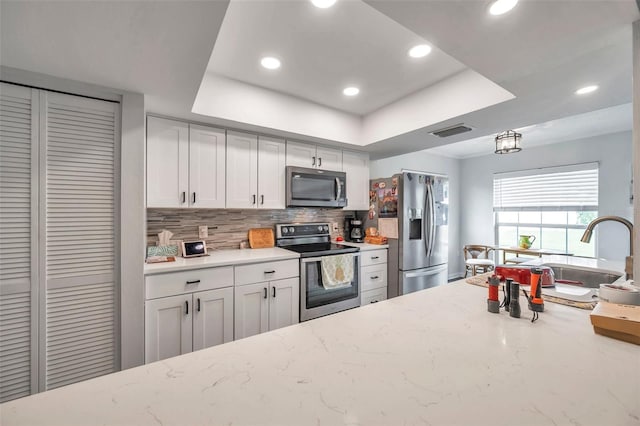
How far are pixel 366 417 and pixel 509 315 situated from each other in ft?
2.90

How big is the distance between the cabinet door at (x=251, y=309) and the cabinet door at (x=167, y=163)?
3.17ft

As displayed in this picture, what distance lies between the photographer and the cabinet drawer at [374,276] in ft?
9.97

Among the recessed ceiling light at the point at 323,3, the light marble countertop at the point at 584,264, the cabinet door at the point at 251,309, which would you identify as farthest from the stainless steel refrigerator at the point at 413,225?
the recessed ceiling light at the point at 323,3

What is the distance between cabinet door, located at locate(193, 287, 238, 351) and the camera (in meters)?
2.00

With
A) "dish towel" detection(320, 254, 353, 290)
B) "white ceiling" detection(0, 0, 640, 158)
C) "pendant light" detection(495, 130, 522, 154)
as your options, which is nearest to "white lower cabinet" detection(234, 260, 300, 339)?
"dish towel" detection(320, 254, 353, 290)

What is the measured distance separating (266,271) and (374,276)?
1.42 m

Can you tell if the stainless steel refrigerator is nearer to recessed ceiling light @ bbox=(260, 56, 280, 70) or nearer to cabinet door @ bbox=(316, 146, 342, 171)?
cabinet door @ bbox=(316, 146, 342, 171)

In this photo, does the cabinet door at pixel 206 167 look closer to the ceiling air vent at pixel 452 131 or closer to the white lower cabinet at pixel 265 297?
the white lower cabinet at pixel 265 297

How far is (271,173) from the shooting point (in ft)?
9.14

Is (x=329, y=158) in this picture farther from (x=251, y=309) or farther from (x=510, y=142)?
(x=510, y=142)

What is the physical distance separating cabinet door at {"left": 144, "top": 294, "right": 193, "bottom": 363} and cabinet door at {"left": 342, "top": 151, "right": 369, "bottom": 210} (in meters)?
2.15

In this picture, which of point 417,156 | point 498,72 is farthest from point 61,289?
point 417,156

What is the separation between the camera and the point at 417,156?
497 centimetres

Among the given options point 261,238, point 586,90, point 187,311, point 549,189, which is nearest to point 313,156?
point 261,238
